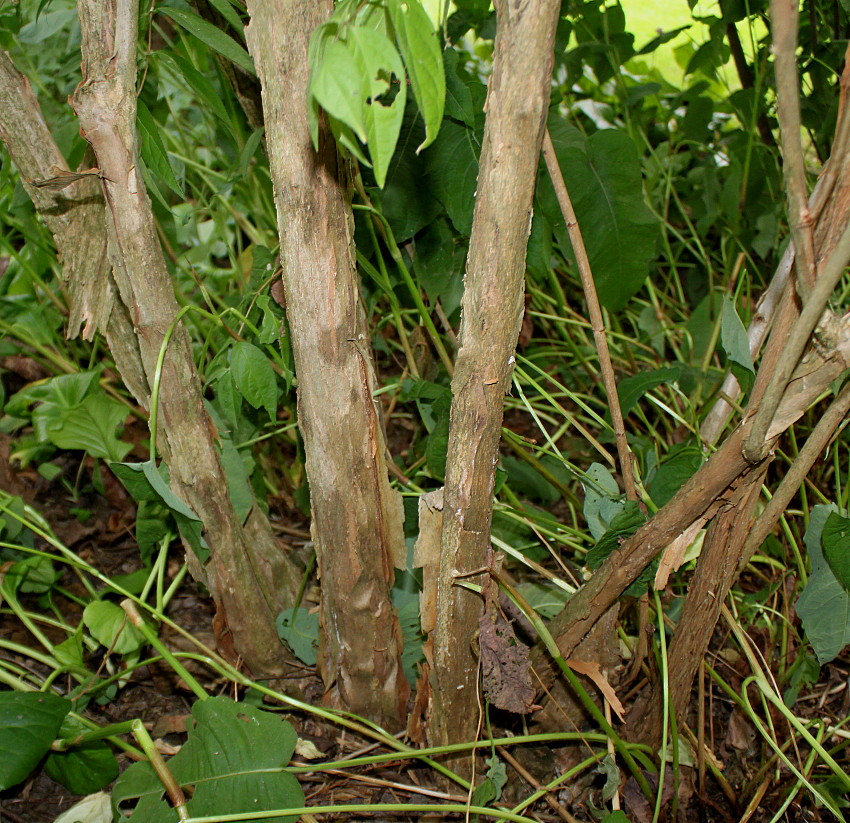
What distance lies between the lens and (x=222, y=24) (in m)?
0.86

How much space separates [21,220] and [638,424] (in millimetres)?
1099

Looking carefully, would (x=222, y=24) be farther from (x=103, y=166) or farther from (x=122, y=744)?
(x=122, y=744)

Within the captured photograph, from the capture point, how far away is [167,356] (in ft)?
2.60

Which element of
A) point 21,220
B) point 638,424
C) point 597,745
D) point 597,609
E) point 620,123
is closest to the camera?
point 597,609

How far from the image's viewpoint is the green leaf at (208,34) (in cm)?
69

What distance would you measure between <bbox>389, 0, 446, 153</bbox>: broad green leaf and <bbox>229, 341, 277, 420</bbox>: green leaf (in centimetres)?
41

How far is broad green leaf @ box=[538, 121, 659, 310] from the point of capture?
89 cm

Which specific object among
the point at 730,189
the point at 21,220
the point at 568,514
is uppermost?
the point at 730,189

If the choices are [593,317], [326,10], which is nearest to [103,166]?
[326,10]

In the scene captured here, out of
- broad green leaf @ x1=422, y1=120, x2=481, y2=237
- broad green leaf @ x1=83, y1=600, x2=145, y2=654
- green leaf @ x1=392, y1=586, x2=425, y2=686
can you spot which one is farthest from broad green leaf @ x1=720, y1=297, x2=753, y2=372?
broad green leaf @ x1=83, y1=600, x2=145, y2=654

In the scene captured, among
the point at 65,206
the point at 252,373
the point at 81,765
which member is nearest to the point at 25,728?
the point at 81,765

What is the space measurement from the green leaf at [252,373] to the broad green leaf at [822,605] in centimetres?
60

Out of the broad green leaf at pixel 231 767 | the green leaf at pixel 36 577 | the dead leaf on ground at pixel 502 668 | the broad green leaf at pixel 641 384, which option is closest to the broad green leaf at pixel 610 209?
the broad green leaf at pixel 641 384

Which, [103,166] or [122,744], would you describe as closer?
[103,166]
